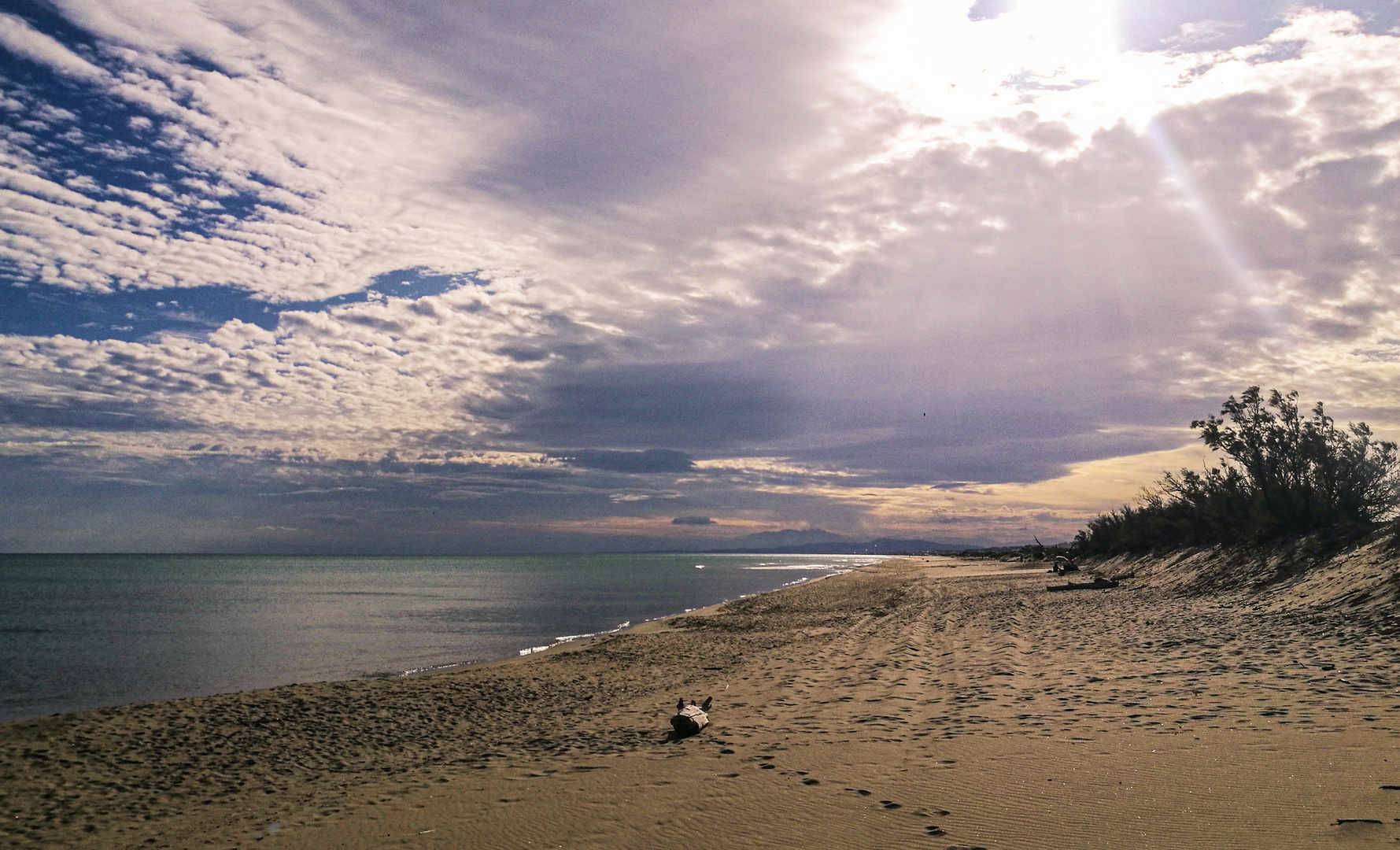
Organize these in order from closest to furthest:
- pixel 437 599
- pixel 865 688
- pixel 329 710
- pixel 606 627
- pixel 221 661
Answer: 1. pixel 865 688
2. pixel 329 710
3. pixel 221 661
4. pixel 606 627
5. pixel 437 599

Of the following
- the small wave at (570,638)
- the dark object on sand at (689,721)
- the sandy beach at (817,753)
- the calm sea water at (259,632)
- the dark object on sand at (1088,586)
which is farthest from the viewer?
the dark object on sand at (1088,586)

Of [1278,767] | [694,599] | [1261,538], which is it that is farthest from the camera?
[694,599]

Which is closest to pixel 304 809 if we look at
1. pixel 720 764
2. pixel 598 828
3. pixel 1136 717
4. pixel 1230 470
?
pixel 598 828

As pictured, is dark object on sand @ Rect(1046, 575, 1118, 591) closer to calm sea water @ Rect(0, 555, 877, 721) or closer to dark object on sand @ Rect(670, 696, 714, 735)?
calm sea water @ Rect(0, 555, 877, 721)

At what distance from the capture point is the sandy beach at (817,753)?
643cm

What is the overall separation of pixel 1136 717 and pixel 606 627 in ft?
89.2

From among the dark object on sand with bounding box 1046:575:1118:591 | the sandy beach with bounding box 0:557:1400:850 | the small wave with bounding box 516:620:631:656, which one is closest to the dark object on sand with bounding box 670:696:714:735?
the sandy beach with bounding box 0:557:1400:850

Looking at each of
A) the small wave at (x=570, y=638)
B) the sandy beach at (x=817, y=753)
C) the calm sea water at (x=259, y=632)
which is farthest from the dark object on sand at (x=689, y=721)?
the small wave at (x=570, y=638)

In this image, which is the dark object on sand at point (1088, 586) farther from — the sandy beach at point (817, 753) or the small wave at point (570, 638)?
the small wave at point (570, 638)

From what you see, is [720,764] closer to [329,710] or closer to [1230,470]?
[329,710]

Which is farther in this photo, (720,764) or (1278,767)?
(720,764)

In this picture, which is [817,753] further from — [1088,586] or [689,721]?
[1088,586]

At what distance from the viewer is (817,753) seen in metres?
9.32

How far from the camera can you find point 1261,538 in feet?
88.6
